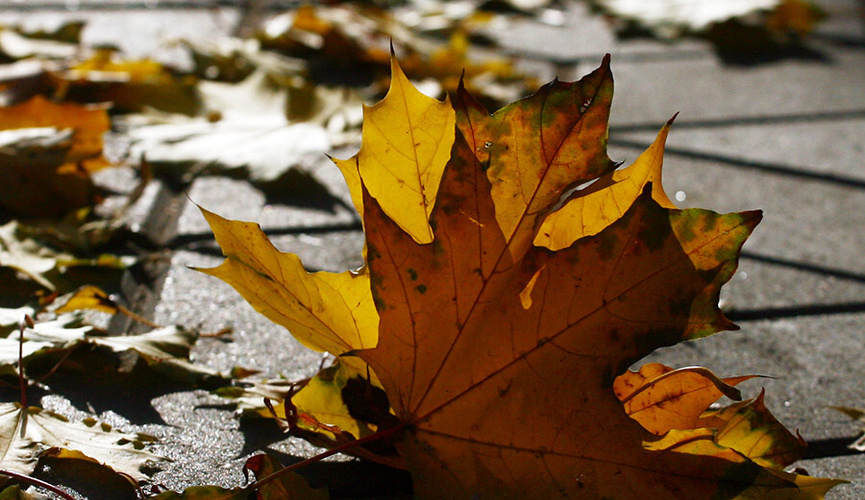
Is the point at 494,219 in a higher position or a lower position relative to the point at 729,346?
higher

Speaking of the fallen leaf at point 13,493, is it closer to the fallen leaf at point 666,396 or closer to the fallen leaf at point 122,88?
the fallen leaf at point 666,396

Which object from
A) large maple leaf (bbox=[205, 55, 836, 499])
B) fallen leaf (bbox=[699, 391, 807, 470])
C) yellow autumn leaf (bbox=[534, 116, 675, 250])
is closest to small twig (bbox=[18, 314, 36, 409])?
large maple leaf (bbox=[205, 55, 836, 499])

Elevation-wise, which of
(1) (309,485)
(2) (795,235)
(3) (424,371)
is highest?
(3) (424,371)

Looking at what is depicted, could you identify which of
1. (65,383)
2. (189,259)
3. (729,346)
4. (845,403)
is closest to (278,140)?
(189,259)

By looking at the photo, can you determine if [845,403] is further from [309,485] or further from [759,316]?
[309,485]

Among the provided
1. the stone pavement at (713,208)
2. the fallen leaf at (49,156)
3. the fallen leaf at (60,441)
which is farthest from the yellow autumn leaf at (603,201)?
the fallen leaf at (49,156)

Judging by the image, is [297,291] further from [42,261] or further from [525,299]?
[42,261]

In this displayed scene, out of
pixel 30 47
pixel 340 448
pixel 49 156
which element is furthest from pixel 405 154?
pixel 30 47
